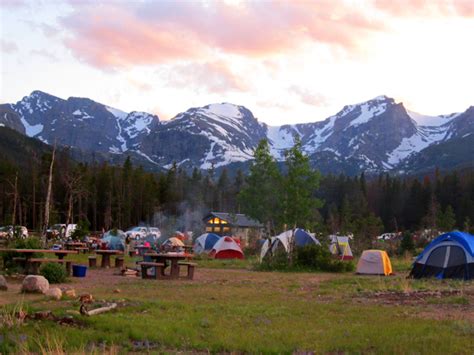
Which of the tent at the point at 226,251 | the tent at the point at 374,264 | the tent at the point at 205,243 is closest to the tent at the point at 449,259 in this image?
the tent at the point at 374,264

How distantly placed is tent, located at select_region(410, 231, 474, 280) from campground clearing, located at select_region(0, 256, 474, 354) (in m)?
4.88

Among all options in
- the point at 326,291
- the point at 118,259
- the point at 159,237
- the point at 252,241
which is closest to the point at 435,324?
the point at 326,291

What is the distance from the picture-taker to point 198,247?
43.6 meters

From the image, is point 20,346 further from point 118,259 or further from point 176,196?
point 176,196

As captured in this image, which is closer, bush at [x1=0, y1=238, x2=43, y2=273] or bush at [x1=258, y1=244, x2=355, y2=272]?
bush at [x1=0, y1=238, x2=43, y2=273]

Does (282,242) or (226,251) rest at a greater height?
(282,242)

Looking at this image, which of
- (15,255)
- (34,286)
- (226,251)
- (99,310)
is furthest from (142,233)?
(99,310)

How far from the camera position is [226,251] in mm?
37594

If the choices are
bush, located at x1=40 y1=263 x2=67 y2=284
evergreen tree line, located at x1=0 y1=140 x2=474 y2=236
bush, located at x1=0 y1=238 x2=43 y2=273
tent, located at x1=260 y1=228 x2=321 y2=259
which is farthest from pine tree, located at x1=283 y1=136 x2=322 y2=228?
bush, located at x1=40 y1=263 x2=67 y2=284

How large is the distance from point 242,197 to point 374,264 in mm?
9509

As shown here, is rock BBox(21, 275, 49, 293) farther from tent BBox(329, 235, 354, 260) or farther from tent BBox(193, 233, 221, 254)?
tent BBox(193, 233, 221, 254)

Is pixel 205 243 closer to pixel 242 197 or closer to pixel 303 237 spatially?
pixel 303 237

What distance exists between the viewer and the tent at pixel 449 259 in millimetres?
21578

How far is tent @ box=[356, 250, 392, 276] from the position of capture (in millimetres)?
25422
